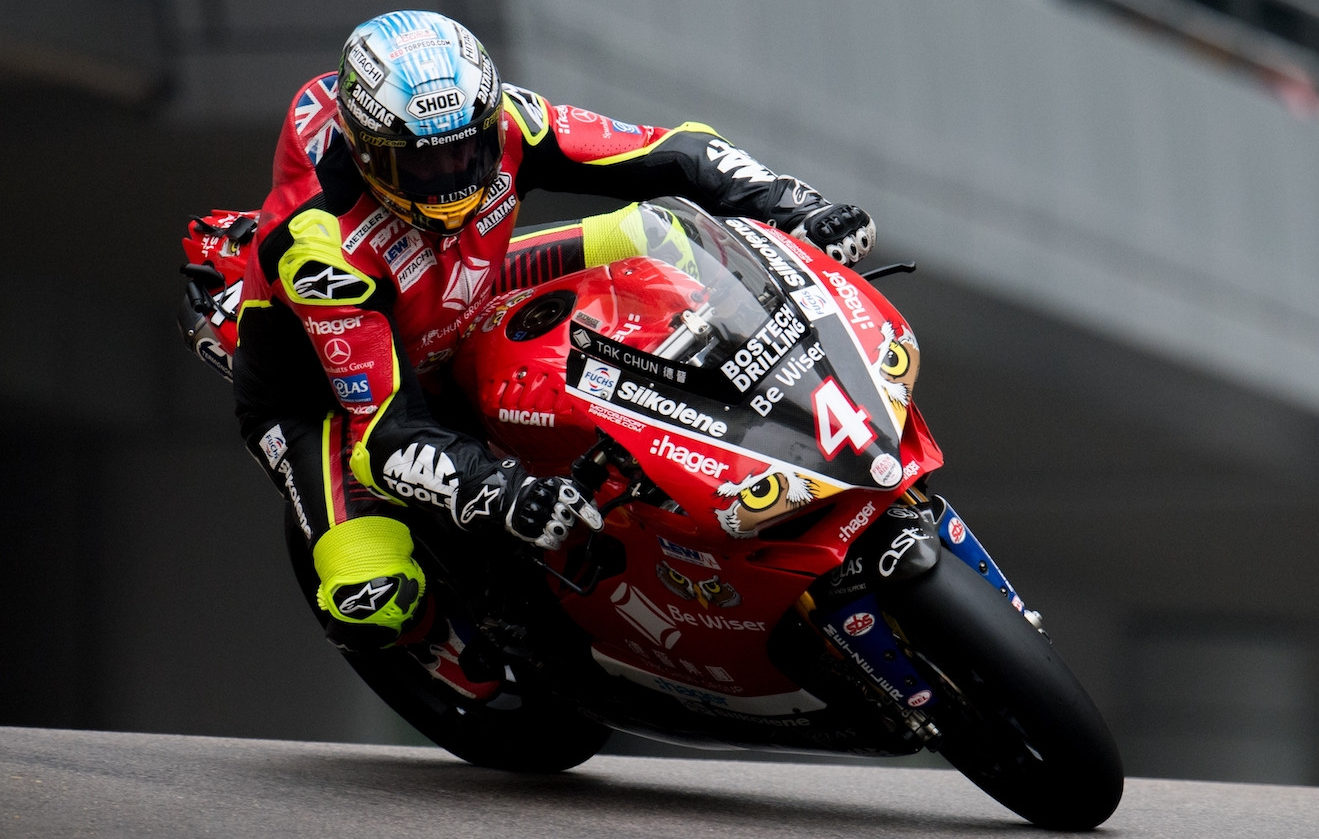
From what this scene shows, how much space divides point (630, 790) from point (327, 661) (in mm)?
9763

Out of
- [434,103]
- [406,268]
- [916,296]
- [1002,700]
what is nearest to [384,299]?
[406,268]

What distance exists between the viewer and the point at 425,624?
179 inches

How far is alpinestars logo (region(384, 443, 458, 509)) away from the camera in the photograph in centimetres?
375

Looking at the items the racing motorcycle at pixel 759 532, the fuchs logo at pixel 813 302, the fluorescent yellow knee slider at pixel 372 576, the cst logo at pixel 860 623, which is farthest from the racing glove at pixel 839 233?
the fluorescent yellow knee slider at pixel 372 576

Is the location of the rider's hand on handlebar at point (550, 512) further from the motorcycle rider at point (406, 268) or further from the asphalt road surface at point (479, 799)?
the asphalt road surface at point (479, 799)

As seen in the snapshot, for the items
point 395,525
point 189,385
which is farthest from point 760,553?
point 189,385

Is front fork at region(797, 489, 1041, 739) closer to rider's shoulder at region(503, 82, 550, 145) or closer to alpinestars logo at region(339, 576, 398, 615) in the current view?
alpinestars logo at region(339, 576, 398, 615)

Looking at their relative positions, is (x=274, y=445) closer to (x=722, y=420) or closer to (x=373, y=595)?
(x=373, y=595)

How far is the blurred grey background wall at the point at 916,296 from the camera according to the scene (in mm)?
11742

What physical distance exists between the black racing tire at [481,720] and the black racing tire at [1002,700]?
1.44 metres

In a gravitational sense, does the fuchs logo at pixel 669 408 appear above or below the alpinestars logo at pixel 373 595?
above

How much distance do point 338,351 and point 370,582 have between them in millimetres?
566

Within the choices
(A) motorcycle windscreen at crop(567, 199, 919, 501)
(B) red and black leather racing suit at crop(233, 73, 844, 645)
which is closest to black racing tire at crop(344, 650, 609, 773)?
(B) red and black leather racing suit at crop(233, 73, 844, 645)

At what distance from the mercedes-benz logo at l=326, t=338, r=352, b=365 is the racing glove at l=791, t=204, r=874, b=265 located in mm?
1093
